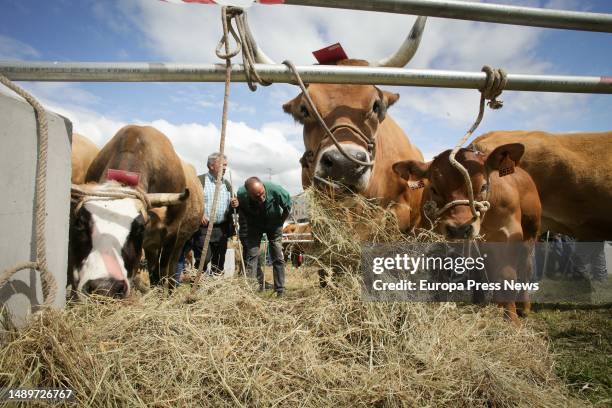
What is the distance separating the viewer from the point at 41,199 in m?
1.74

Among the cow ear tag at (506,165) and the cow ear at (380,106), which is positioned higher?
the cow ear at (380,106)

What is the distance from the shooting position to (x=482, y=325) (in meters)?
2.38

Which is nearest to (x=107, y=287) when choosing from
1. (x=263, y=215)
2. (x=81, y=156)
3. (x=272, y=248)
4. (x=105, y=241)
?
(x=105, y=241)

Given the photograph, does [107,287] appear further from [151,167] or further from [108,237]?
[151,167]

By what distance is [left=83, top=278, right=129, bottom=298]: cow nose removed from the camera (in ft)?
8.94

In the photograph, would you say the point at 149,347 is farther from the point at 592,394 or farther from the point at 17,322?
the point at 592,394

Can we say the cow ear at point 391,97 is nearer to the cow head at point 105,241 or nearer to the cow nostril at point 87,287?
the cow head at point 105,241

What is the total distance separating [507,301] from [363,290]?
122 inches

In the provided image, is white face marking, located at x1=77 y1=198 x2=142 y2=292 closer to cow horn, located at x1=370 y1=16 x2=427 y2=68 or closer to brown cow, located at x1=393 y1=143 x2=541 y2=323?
brown cow, located at x1=393 y1=143 x2=541 y2=323

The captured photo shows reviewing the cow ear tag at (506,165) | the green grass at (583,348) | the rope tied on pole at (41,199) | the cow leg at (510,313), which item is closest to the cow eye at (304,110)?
the cow ear tag at (506,165)

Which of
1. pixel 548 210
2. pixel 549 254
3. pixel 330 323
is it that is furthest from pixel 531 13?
pixel 549 254

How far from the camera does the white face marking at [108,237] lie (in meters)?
2.89

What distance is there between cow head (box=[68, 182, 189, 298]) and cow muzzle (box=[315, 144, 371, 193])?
1817 mm

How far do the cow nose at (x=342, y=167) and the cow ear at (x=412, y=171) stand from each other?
1190 mm
